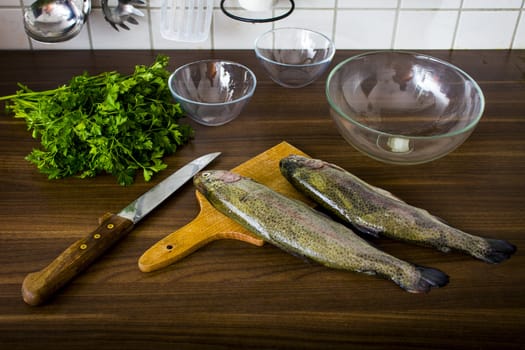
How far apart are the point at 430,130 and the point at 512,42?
0.48m

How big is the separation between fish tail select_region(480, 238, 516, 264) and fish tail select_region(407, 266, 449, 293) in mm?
90

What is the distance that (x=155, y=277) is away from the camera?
90 cm

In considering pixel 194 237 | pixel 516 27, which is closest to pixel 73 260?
pixel 194 237

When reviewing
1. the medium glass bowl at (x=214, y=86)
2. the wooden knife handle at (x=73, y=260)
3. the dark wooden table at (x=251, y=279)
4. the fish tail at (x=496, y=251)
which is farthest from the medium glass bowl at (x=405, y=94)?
the wooden knife handle at (x=73, y=260)

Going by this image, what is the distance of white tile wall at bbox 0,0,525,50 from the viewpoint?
56.5 inches

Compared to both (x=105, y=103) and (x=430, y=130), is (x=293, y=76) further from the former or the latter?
(x=105, y=103)

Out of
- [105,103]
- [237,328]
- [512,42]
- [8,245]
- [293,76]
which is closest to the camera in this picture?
[237,328]

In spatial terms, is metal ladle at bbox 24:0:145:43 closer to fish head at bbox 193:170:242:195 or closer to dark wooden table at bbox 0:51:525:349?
dark wooden table at bbox 0:51:525:349

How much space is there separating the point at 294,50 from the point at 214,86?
25cm

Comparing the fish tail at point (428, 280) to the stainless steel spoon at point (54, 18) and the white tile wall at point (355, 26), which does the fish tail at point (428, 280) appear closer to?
the white tile wall at point (355, 26)

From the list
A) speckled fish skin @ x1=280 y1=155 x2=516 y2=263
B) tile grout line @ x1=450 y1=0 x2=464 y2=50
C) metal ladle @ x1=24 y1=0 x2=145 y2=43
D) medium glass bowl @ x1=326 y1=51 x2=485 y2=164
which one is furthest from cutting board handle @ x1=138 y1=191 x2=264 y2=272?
tile grout line @ x1=450 y1=0 x2=464 y2=50

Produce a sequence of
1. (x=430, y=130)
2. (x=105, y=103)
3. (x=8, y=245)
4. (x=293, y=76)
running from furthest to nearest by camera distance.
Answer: (x=293, y=76)
(x=430, y=130)
(x=105, y=103)
(x=8, y=245)

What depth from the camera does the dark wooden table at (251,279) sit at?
32.4 inches

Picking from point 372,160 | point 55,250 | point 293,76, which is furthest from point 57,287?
point 293,76
